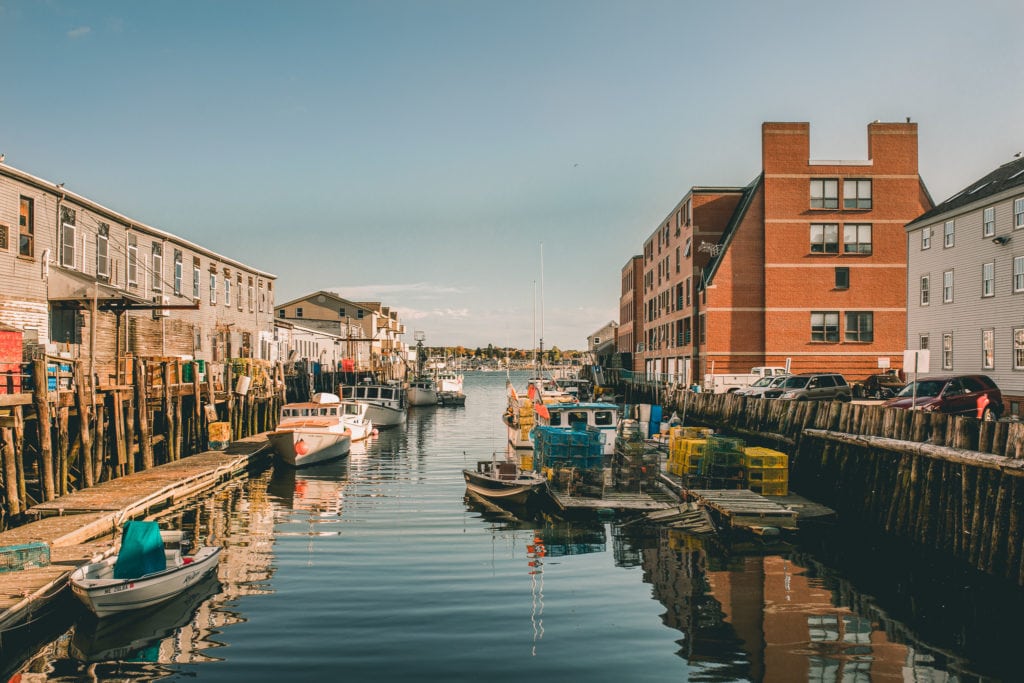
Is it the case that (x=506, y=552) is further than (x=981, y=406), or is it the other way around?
(x=981, y=406)

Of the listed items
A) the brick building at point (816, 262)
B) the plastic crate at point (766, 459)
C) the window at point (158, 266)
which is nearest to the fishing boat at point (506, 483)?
the plastic crate at point (766, 459)

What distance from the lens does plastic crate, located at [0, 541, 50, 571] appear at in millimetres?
15477

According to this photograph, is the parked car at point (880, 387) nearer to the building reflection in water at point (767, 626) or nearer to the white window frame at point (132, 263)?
the building reflection in water at point (767, 626)

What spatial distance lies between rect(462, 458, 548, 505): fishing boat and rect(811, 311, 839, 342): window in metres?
37.5

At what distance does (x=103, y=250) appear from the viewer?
35.8m

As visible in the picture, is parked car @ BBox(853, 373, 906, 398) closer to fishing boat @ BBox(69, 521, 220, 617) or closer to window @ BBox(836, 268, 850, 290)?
window @ BBox(836, 268, 850, 290)

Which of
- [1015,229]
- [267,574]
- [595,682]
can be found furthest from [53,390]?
[1015,229]

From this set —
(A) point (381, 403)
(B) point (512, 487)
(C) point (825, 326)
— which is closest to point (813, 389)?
(C) point (825, 326)

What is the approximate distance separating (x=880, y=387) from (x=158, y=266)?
42.6 meters

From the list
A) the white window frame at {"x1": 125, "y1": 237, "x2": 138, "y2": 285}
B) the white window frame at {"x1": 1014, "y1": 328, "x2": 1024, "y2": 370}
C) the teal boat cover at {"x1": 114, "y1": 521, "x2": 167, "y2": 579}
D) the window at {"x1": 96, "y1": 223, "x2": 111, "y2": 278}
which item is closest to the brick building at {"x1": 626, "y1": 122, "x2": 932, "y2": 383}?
the white window frame at {"x1": 1014, "y1": 328, "x2": 1024, "y2": 370}

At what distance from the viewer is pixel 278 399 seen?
52.9 meters

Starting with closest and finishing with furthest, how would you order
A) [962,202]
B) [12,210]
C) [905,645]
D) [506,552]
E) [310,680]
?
[310,680] → [905,645] → [506,552] → [12,210] → [962,202]

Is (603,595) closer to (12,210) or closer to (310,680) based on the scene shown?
(310,680)

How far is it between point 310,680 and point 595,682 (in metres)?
4.48
